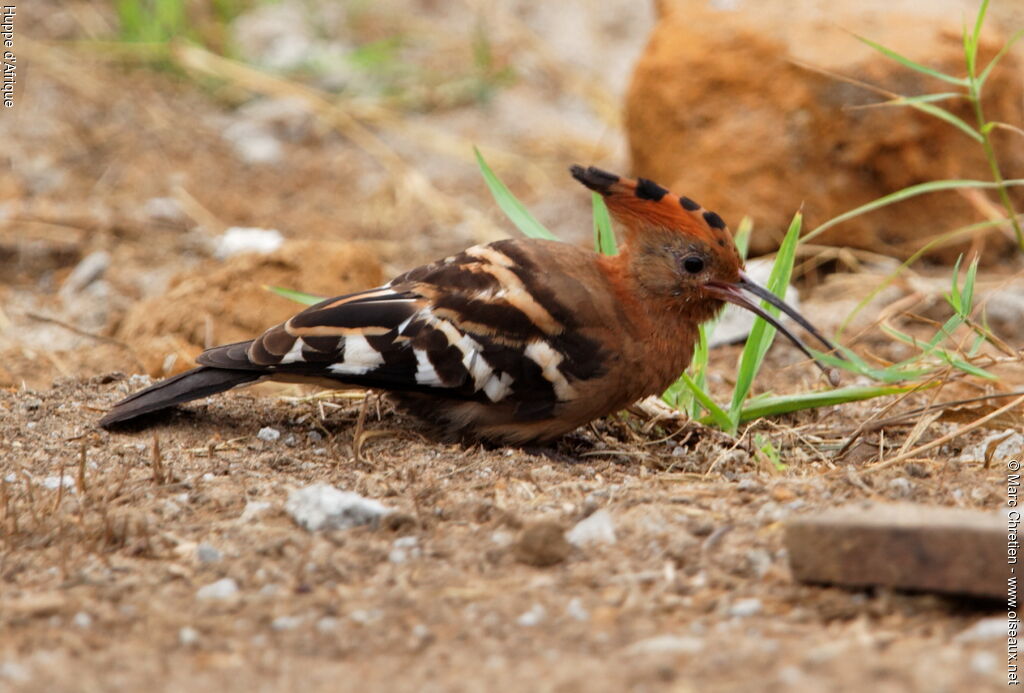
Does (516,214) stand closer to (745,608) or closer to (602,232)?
(602,232)

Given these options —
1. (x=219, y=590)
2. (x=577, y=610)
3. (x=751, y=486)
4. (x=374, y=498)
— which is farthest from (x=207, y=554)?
(x=751, y=486)

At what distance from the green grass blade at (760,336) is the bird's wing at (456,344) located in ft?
1.54

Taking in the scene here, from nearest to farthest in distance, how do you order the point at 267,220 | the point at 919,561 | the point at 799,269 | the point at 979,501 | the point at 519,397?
the point at 919,561
the point at 979,501
the point at 519,397
the point at 799,269
the point at 267,220

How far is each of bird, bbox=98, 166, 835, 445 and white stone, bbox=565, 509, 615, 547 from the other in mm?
850

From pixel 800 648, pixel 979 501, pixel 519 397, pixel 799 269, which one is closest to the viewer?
pixel 800 648

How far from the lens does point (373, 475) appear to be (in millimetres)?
3207

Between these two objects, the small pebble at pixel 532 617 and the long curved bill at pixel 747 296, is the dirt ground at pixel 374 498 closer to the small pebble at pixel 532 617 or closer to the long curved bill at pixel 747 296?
the small pebble at pixel 532 617

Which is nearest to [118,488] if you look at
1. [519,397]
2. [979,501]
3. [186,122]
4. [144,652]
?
[144,652]

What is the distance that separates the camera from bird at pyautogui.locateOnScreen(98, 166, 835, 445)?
3504 millimetres

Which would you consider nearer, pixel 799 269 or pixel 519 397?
pixel 519 397

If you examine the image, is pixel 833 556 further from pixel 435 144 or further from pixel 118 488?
pixel 435 144

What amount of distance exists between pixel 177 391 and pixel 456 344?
30.9 inches

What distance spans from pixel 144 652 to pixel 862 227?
4.43 meters

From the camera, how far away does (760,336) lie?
3869 millimetres
